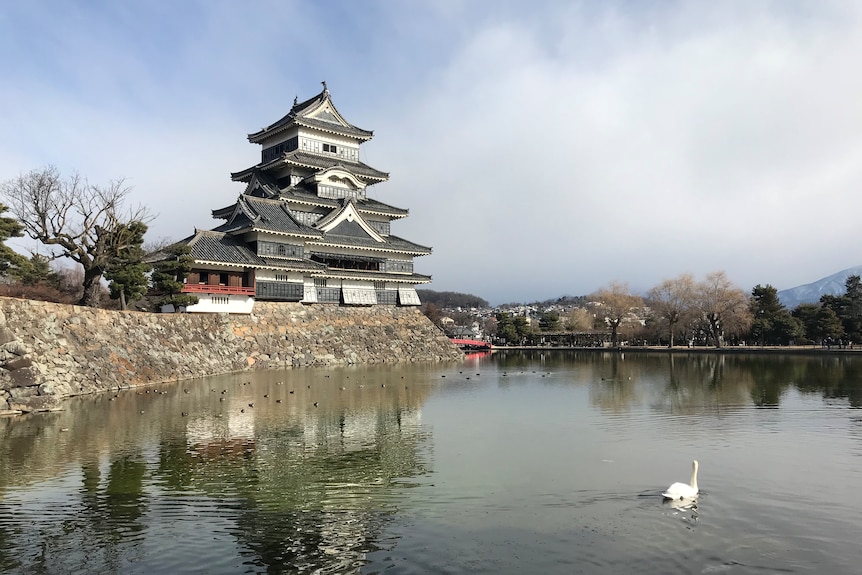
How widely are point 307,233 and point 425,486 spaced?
3108cm

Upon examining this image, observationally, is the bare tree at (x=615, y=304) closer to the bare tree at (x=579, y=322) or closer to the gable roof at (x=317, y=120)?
the bare tree at (x=579, y=322)

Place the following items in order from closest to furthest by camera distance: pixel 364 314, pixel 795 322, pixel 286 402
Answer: pixel 286 402 < pixel 364 314 < pixel 795 322

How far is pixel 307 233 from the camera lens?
132 feet

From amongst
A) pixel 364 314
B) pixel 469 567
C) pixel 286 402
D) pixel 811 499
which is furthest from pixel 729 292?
pixel 469 567

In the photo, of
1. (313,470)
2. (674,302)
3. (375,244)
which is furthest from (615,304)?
(313,470)

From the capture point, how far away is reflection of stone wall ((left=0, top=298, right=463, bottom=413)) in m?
19.7

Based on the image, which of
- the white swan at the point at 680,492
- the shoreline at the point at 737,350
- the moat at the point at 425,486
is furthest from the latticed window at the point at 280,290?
the white swan at the point at 680,492

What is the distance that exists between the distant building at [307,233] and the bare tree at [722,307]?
27062mm

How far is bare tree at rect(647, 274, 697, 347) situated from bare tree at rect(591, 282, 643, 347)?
248 inches

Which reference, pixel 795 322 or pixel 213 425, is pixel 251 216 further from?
pixel 795 322

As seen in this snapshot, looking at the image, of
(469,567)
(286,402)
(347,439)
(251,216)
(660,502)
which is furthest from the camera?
(251,216)

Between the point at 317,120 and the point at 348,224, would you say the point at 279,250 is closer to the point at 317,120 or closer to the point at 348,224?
the point at 348,224

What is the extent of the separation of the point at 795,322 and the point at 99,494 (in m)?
59.1

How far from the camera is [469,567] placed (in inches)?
300
